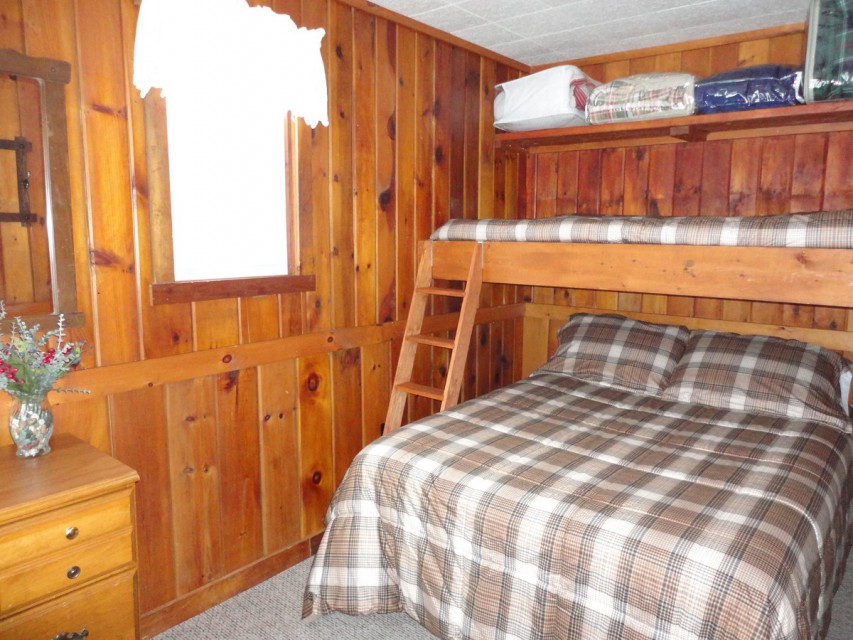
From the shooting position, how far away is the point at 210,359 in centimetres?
215

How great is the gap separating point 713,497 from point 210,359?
1.68m

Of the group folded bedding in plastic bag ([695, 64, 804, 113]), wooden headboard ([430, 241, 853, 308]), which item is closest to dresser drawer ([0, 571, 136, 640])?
wooden headboard ([430, 241, 853, 308])

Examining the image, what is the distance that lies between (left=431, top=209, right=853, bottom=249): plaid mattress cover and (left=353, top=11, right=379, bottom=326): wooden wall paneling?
1.35ft

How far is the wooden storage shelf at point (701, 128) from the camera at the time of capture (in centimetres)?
245

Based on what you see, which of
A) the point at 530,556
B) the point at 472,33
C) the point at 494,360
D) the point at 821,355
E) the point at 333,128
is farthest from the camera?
the point at 494,360

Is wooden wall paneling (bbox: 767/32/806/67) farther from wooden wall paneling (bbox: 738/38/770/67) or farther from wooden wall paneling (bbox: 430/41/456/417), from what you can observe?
wooden wall paneling (bbox: 430/41/456/417)

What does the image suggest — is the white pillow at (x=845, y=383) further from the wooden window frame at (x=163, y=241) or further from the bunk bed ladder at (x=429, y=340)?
the wooden window frame at (x=163, y=241)

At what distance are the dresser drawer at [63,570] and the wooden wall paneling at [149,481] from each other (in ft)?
1.21

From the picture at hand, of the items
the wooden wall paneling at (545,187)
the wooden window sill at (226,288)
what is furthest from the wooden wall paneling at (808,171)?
the wooden window sill at (226,288)

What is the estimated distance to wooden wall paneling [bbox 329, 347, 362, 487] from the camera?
8.57 ft

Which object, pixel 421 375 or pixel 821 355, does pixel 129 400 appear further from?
pixel 821 355

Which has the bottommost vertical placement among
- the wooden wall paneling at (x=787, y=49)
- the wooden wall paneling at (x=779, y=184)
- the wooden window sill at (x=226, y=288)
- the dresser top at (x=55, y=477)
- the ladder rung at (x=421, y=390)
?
the ladder rung at (x=421, y=390)

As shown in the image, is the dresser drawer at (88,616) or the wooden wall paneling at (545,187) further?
the wooden wall paneling at (545,187)

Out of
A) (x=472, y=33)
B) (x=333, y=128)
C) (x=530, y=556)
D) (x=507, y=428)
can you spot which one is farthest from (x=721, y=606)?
(x=472, y=33)
